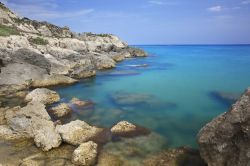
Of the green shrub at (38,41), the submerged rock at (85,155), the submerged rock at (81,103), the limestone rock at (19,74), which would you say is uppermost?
the green shrub at (38,41)

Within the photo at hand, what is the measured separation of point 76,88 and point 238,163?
2614 centimetres

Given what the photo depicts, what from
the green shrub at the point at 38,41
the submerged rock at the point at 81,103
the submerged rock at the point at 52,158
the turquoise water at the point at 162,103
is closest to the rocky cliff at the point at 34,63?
the green shrub at the point at 38,41

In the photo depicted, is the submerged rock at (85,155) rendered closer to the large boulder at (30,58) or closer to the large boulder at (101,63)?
the large boulder at (30,58)

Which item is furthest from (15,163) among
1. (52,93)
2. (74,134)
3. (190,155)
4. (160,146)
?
(52,93)

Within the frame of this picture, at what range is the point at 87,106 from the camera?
26219 mm

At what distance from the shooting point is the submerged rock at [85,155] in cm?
1436

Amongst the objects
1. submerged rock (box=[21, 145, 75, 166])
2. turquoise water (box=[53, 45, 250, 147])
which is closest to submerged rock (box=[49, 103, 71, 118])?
turquoise water (box=[53, 45, 250, 147])

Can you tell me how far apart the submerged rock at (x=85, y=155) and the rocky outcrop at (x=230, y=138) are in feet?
18.6

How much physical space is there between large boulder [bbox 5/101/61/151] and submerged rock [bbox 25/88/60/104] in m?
4.87

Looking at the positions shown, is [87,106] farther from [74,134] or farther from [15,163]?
[15,163]

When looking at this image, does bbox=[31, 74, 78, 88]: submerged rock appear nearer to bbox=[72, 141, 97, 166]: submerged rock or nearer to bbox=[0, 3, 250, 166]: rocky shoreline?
bbox=[0, 3, 250, 166]: rocky shoreline

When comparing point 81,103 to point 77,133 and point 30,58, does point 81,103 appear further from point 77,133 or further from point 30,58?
point 30,58

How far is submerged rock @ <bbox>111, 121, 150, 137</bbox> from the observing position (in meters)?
18.7

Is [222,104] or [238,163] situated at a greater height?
[238,163]
